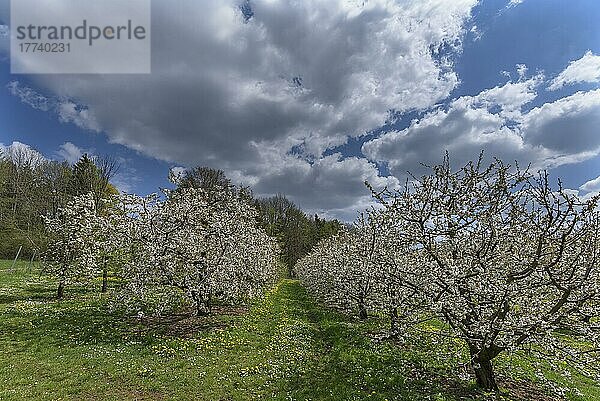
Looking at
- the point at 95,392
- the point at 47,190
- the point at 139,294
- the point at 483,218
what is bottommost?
the point at 95,392

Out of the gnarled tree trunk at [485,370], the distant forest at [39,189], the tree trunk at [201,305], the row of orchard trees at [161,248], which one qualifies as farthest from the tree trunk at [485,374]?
the distant forest at [39,189]

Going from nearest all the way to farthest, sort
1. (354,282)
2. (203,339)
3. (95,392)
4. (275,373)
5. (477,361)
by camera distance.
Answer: (95,392) → (477,361) → (275,373) → (203,339) → (354,282)

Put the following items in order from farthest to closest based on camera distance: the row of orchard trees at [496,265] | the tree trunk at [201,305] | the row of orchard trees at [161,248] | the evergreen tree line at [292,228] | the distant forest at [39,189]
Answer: the evergreen tree line at [292,228] < the distant forest at [39,189] < the tree trunk at [201,305] < the row of orchard trees at [161,248] < the row of orchard trees at [496,265]

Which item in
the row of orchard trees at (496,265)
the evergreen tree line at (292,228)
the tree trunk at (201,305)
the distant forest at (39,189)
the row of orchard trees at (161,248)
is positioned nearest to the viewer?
the row of orchard trees at (496,265)

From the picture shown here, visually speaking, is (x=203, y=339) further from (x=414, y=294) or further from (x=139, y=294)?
(x=414, y=294)

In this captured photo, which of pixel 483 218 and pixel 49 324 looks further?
pixel 49 324

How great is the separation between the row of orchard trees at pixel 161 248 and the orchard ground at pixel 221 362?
1.84 m

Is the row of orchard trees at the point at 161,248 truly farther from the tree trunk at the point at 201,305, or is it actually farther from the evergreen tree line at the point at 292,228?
the evergreen tree line at the point at 292,228

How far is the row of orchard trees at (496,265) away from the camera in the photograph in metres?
7.86

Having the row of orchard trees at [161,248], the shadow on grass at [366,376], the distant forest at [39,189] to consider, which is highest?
the distant forest at [39,189]

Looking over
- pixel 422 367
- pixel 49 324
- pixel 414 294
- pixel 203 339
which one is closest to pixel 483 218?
pixel 414 294

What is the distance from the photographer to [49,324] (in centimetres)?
1508

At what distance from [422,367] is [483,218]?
18.5 ft

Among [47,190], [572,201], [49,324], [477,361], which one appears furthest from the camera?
[47,190]
